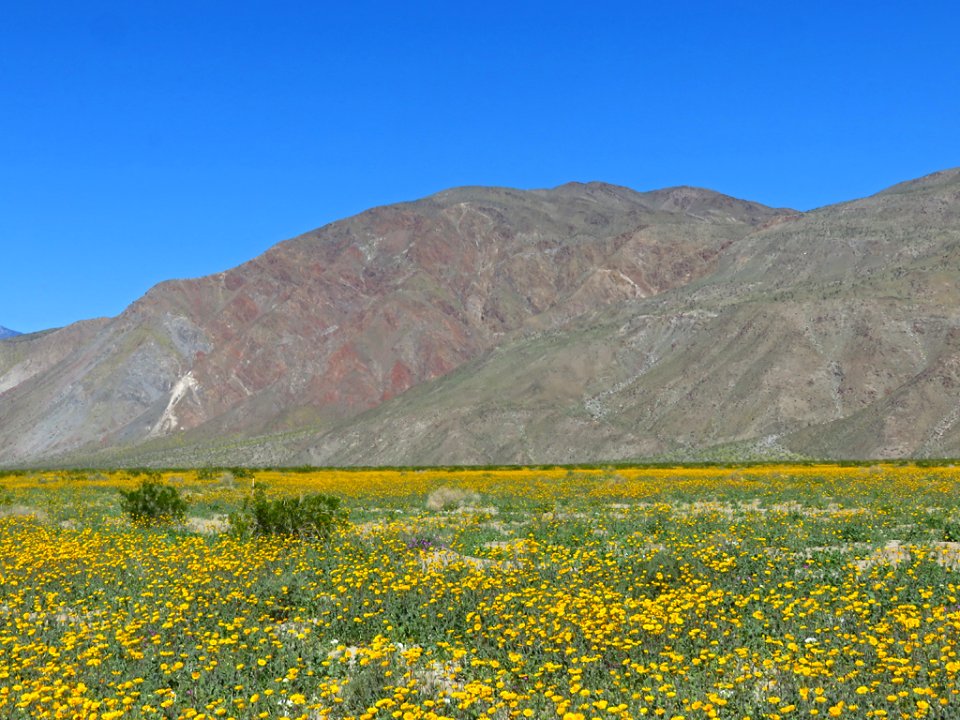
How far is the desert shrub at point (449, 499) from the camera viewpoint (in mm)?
25545

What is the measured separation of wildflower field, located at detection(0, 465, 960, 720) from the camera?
728 cm

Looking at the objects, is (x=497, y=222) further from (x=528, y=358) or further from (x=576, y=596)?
(x=576, y=596)

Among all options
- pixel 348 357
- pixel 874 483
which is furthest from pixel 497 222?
pixel 874 483

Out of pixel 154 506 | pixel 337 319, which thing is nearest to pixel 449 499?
pixel 154 506

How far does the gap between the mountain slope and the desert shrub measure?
9352cm

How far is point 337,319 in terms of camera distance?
490 feet

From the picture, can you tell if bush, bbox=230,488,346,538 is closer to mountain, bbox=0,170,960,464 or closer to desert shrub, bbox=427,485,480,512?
desert shrub, bbox=427,485,480,512

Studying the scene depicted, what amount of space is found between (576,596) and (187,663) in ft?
15.4

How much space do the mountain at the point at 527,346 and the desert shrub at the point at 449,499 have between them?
1982 inches

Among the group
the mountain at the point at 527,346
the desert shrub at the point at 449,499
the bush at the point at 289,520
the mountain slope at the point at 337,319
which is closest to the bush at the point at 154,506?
the bush at the point at 289,520

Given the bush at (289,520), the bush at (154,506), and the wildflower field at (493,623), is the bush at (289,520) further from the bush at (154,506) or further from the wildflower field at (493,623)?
the bush at (154,506)

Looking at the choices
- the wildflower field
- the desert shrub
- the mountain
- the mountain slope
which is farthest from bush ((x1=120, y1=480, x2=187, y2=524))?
the mountain slope

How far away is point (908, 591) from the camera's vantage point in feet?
32.6

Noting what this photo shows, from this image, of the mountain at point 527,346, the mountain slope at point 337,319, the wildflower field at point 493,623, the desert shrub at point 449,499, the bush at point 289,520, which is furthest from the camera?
the mountain slope at point 337,319
